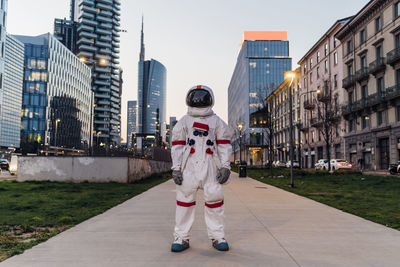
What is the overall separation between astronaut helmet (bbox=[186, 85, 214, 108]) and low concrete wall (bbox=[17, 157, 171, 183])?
13168mm

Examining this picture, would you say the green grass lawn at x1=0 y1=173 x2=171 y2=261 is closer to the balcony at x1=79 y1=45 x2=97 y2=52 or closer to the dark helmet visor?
the dark helmet visor

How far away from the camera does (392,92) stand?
3028cm

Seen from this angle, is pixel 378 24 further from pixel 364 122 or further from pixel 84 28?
pixel 84 28

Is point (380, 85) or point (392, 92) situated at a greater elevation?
point (380, 85)

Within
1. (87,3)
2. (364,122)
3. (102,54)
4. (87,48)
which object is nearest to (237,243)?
(364,122)

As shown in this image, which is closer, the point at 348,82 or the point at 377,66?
the point at 377,66

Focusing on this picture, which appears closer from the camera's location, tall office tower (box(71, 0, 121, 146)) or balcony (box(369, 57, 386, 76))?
balcony (box(369, 57, 386, 76))

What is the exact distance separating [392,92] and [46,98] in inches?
3304

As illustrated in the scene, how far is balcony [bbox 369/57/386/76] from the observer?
31780 millimetres

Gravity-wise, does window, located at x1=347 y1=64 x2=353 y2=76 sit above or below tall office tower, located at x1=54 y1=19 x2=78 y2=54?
below

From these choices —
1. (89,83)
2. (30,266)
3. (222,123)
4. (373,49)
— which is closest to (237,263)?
(222,123)

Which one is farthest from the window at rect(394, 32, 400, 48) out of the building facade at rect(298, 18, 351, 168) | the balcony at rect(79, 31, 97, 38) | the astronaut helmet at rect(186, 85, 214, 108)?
the balcony at rect(79, 31, 97, 38)

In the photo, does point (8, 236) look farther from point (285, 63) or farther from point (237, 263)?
point (285, 63)

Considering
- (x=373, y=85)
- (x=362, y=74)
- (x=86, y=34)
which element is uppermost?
(x=86, y=34)
